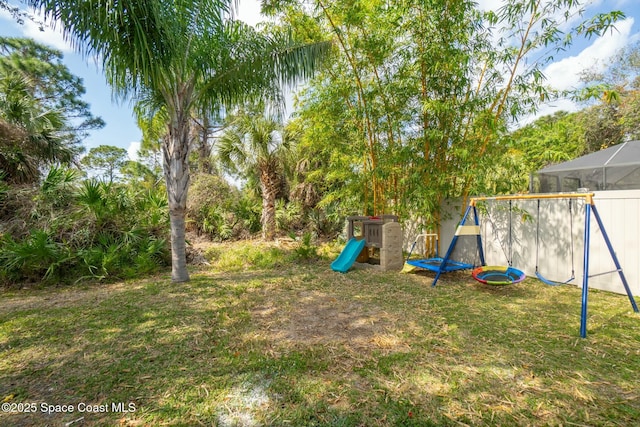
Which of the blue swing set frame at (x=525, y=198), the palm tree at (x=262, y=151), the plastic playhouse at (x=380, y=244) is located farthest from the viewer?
the palm tree at (x=262, y=151)

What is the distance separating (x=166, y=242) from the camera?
17.7ft

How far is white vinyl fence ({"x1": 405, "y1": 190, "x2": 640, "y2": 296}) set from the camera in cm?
336

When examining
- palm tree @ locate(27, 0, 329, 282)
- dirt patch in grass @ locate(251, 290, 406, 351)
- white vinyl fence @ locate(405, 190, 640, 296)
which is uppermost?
palm tree @ locate(27, 0, 329, 282)

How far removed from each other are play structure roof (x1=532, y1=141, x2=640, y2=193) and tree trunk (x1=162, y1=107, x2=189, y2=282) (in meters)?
7.55

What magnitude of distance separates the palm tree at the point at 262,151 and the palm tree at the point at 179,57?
3171 mm

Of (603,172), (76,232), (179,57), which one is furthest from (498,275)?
(76,232)

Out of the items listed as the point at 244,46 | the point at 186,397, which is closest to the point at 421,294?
the point at 186,397

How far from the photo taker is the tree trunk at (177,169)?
12.8ft

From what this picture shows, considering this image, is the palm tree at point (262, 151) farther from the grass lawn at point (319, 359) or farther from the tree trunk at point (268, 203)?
the grass lawn at point (319, 359)

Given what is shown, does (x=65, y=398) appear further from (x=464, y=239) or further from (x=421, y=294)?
(x=464, y=239)

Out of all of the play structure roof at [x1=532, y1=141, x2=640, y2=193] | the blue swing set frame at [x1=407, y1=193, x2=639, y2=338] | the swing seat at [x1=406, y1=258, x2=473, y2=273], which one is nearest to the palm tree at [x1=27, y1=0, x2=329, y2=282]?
the blue swing set frame at [x1=407, y1=193, x2=639, y2=338]

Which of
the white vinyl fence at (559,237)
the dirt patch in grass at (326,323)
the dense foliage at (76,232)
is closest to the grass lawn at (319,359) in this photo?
the dirt patch in grass at (326,323)

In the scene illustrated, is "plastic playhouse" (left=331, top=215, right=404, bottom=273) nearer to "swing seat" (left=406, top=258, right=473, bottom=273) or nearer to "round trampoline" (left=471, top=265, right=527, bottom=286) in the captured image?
"swing seat" (left=406, top=258, right=473, bottom=273)

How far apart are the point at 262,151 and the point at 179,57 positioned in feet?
14.2
